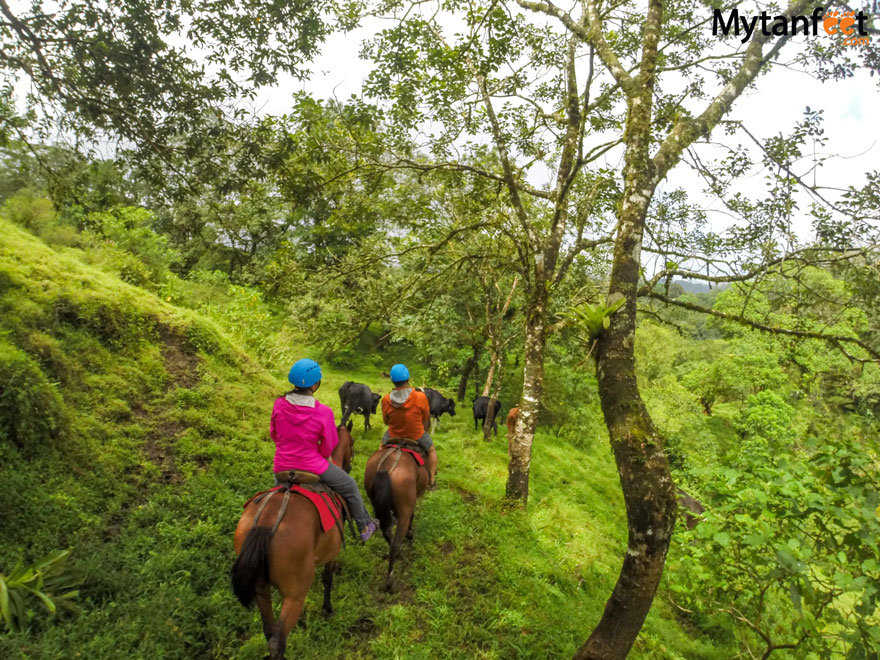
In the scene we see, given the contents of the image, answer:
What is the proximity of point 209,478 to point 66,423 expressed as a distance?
6.53ft

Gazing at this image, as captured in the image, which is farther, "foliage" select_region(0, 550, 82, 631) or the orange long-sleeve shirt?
the orange long-sleeve shirt

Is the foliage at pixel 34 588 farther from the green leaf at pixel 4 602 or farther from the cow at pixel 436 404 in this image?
the cow at pixel 436 404

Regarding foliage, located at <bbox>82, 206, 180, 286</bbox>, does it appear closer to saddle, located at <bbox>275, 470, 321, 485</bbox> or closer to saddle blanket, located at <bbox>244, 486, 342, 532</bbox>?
saddle, located at <bbox>275, 470, 321, 485</bbox>

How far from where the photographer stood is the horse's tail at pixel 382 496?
5336mm

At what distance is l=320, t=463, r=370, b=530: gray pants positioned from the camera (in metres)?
4.66

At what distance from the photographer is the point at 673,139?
4324 millimetres

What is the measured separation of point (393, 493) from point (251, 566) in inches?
88.2

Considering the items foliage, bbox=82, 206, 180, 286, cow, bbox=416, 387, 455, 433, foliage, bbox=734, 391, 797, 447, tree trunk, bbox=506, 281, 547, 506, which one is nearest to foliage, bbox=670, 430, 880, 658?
tree trunk, bbox=506, 281, 547, 506

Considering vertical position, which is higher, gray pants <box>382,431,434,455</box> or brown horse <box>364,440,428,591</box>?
gray pants <box>382,431,434,455</box>

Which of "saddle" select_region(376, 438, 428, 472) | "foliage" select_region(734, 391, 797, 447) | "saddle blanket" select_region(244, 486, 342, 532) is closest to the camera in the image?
"saddle blanket" select_region(244, 486, 342, 532)

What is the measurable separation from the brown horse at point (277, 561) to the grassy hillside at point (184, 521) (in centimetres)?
69

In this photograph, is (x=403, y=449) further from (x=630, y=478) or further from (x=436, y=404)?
(x=436, y=404)

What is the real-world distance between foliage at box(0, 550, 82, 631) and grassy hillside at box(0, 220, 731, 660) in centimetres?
13

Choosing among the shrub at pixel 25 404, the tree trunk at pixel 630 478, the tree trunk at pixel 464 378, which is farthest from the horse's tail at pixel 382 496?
the tree trunk at pixel 464 378
